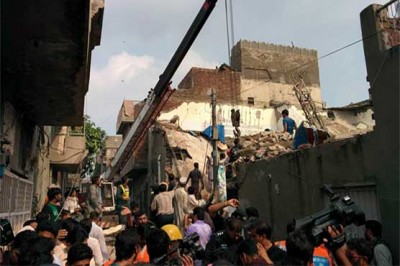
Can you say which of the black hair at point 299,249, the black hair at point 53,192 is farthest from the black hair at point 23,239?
the black hair at point 53,192

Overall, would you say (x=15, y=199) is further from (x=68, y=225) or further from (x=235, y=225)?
(x=235, y=225)

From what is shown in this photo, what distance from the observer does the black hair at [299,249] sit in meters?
3.20

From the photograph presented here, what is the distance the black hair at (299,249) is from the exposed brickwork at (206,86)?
20.8 metres

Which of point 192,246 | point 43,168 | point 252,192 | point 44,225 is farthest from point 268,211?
point 43,168

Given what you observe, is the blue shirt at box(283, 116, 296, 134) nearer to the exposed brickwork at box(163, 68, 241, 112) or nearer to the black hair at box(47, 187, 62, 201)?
the black hair at box(47, 187, 62, 201)

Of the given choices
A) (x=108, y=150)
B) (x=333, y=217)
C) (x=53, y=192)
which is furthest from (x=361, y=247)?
(x=108, y=150)

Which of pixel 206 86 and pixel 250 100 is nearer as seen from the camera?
pixel 206 86

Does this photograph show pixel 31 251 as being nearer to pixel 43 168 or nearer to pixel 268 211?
pixel 268 211

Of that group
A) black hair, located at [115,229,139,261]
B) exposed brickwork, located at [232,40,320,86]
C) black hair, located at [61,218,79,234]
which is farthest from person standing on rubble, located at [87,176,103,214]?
Result: exposed brickwork, located at [232,40,320,86]

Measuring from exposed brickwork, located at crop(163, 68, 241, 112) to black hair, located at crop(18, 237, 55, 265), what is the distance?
2092 cm

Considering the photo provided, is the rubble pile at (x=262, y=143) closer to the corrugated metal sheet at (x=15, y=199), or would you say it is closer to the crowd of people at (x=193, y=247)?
the corrugated metal sheet at (x=15, y=199)

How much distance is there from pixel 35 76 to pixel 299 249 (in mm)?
5545

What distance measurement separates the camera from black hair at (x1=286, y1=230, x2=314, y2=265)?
3.20 m

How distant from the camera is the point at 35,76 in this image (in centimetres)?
667
